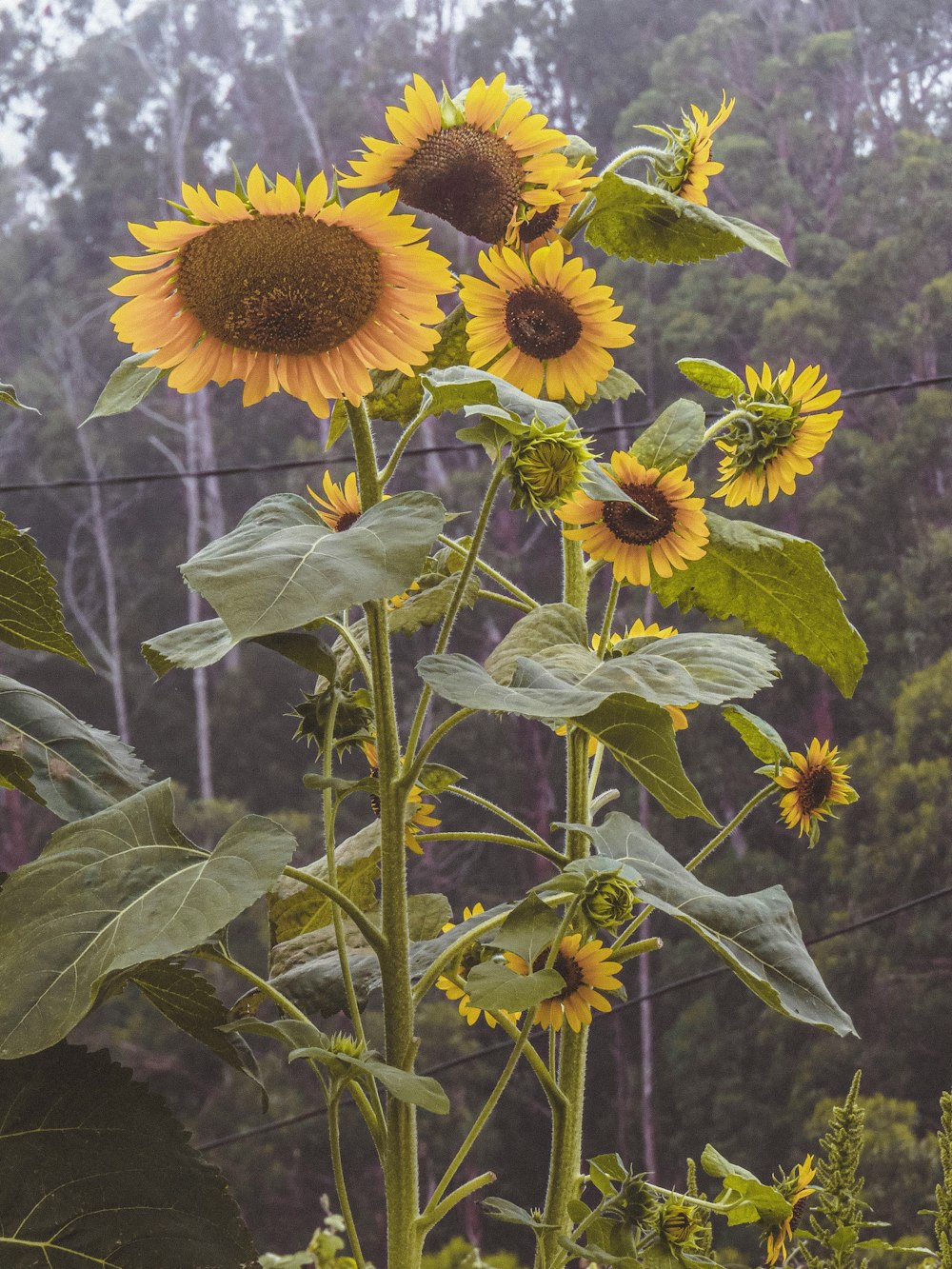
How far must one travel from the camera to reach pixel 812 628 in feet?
1.65

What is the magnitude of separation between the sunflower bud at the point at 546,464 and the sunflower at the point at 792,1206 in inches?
13.0

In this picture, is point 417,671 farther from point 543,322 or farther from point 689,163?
point 689,163

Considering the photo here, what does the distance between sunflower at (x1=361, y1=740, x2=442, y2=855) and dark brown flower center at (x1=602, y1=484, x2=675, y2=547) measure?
130 millimetres

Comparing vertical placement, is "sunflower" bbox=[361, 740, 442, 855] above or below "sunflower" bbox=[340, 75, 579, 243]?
below

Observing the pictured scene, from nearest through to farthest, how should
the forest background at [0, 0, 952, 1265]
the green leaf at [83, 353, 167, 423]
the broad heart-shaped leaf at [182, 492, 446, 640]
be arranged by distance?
1. the broad heart-shaped leaf at [182, 492, 446, 640]
2. the green leaf at [83, 353, 167, 423]
3. the forest background at [0, 0, 952, 1265]

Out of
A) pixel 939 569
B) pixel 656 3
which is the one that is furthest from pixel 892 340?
pixel 656 3

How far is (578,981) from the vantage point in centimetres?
48

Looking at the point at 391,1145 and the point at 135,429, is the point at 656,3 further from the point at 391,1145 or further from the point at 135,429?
the point at 391,1145

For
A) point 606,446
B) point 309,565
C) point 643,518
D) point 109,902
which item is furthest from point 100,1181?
point 606,446

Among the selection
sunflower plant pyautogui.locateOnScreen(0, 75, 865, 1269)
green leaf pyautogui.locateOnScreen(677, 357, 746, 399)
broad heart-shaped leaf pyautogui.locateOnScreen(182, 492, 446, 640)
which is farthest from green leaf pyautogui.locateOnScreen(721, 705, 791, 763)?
broad heart-shaped leaf pyautogui.locateOnScreen(182, 492, 446, 640)

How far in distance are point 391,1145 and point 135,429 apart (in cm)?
370

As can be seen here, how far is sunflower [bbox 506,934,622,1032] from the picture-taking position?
0.48 metres

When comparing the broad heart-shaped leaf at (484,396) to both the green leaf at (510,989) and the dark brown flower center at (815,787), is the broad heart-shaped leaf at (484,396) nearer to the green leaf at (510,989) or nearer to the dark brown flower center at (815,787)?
the green leaf at (510,989)

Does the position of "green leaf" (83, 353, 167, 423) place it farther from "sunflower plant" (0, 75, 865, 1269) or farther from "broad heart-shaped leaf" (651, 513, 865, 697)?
"broad heart-shaped leaf" (651, 513, 865, 697)
